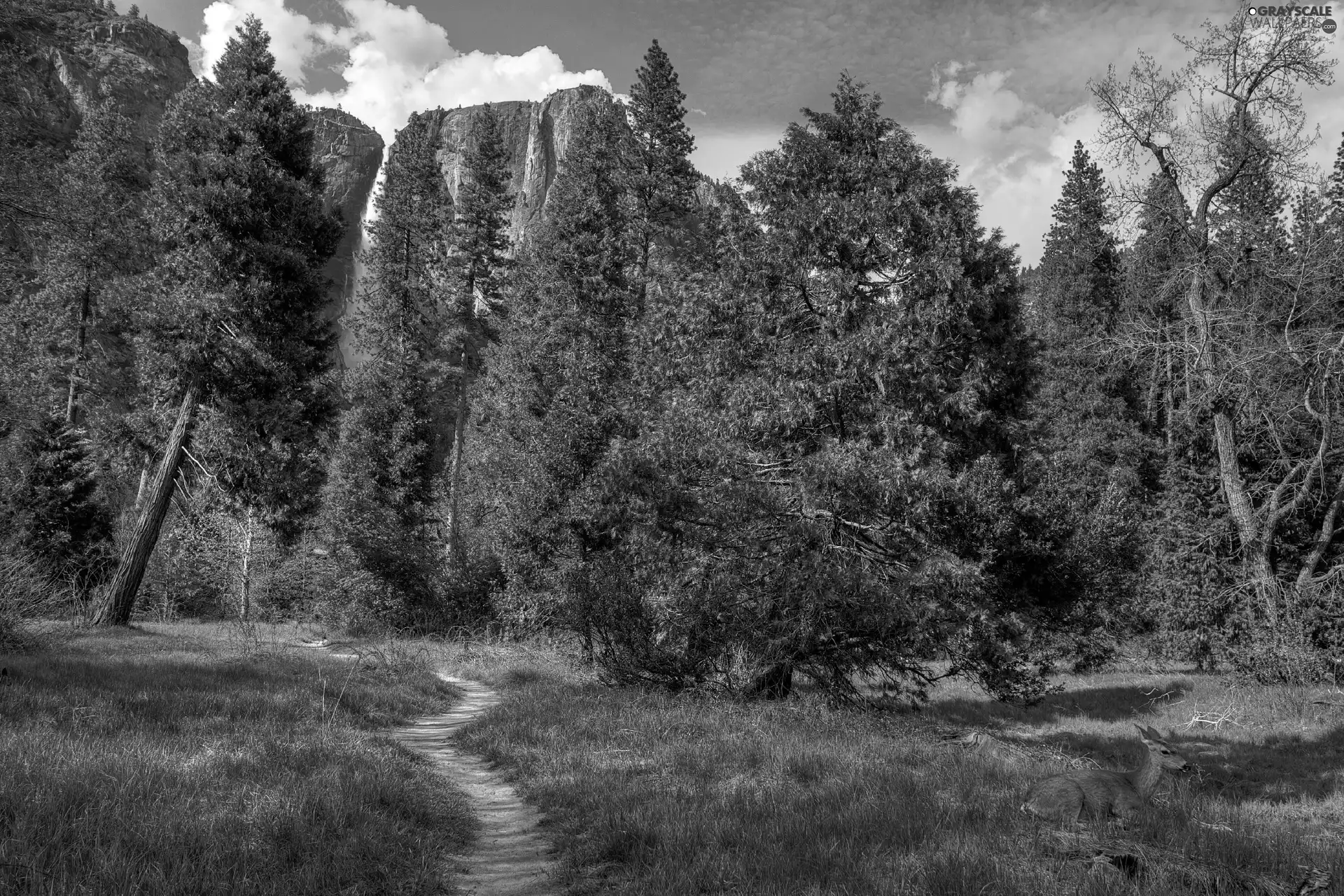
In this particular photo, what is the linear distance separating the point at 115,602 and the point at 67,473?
1226cm

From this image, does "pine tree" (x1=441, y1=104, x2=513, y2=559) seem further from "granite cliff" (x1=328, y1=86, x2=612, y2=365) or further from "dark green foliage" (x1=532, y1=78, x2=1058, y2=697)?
"granite cliff" (x1=328, y1=86, x2=612, y2=365)

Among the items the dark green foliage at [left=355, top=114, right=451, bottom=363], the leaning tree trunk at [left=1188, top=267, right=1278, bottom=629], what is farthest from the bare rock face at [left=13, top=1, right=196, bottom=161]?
the leaning tree trunk at [left=1188, top=267, right=1278, bottom=629]

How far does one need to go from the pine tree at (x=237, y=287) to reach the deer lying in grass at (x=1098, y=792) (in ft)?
59.3

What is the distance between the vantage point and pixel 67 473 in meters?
25.1

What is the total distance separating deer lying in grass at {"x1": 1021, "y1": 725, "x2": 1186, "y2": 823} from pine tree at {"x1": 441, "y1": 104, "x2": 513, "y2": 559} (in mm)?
29638

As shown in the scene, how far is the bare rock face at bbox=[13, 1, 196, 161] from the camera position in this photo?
10414 mm

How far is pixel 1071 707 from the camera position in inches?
717

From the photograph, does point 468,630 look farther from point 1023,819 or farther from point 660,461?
point 1023,819

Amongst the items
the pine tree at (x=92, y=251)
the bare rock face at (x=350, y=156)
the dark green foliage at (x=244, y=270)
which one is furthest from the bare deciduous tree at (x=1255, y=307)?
the bare rock face at (x=350, y=156)

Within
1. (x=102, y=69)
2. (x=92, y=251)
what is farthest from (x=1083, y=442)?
(x=102, y=69)

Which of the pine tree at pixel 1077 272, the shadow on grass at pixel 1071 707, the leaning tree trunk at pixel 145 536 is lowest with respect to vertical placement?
the shadow on grass at pixel 1071 707

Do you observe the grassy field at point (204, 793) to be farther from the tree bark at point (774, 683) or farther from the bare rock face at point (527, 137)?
the bare rock face at point (527, 137)

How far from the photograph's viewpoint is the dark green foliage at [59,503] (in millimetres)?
23891

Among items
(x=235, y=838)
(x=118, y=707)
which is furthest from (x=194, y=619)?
(x=235, y=838)
